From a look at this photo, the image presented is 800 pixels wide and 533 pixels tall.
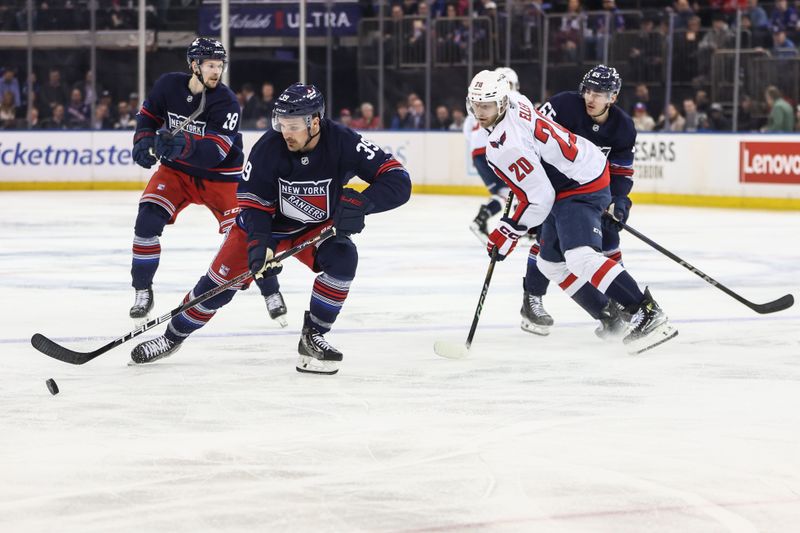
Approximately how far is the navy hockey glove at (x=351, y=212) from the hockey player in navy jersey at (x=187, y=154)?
59.2 inches

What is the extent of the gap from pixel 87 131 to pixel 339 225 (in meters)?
10.8

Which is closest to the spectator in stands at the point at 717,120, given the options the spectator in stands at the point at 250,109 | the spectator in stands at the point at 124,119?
the spectator in stands at the point at 250,109

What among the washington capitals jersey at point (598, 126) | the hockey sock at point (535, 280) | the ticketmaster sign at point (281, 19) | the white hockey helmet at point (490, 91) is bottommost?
the hockey sock at point (535, 280)

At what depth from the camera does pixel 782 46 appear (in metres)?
12.5

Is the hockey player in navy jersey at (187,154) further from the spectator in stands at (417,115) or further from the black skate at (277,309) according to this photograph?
the spectator in stands at (417,115)

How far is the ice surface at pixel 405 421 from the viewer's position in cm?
277

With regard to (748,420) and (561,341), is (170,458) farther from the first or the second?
(561,341)

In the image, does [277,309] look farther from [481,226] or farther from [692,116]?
[692,116]

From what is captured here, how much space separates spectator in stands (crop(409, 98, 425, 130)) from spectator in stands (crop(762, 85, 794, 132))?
12.5ft

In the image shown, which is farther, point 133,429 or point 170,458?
point 133,429

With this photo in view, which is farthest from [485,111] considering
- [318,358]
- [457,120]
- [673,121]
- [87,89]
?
[87,89]

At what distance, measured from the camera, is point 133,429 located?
3.54 meters

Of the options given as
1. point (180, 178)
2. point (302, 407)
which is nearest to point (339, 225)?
point (302, 407)

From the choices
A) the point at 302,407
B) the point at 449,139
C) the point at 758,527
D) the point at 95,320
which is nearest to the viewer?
the point at 758,527
